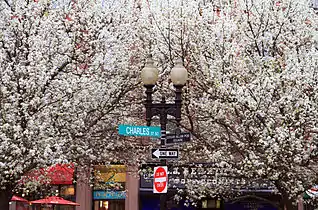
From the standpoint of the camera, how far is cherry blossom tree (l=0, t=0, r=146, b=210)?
13.3 meters

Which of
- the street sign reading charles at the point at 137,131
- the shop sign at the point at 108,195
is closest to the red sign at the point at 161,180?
the street sign reading charles at the point at 137,131

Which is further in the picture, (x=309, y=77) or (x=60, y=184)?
(x=60, y=184)

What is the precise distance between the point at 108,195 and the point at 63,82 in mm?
11484

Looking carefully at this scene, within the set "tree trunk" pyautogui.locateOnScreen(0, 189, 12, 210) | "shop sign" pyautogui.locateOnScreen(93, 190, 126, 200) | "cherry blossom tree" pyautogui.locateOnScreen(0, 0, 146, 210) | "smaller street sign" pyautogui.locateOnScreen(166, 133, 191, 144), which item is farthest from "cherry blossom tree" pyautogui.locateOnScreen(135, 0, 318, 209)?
"shop sign" pyautogui.locateOnScreen(93, 190, 126, 200)

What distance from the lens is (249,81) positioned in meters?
14.9

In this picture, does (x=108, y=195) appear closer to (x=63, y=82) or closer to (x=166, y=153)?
(x=63, y=82)

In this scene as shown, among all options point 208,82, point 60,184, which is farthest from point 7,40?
point 60,184

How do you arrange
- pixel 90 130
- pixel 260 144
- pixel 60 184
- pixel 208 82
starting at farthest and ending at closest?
pixel 60 184 → pixel 90 130 → pixel 208 82 → pixel 260 144

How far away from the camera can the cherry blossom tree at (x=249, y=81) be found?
13.8m

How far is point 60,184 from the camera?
24766 mm

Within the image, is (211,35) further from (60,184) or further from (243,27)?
(60,184)

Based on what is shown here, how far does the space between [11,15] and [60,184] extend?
12.4 meters

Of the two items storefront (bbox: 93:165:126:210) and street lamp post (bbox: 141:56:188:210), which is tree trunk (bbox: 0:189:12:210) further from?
storefront (bbox: 93:165:126:210)

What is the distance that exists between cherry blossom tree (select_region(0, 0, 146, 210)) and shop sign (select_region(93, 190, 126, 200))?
7.04 metres
